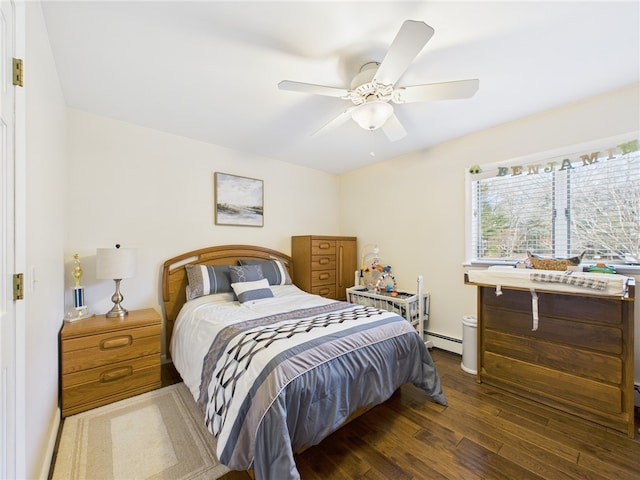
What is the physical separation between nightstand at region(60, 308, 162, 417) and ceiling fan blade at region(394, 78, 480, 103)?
258cm

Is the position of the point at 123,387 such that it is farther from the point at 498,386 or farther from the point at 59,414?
the point at 498,386

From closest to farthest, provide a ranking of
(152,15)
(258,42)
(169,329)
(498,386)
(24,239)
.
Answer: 1. (24,239)
2. (152,15)
3. (258,42)
4. (498,386)
5. (169,329)

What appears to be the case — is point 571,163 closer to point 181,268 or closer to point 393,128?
point 393,128

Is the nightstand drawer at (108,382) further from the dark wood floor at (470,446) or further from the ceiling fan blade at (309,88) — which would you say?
the ceiling fan blade at (309,88)

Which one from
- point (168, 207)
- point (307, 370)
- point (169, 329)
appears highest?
point (168, 207)

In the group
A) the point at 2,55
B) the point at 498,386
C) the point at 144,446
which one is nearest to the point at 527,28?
the point at 2,55

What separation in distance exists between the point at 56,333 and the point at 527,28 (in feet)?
11.7

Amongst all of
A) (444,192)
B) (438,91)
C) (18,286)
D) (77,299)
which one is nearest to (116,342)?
(77,299)

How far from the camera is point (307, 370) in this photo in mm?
1414

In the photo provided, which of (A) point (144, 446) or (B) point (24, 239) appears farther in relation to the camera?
(A) point (144, 446)

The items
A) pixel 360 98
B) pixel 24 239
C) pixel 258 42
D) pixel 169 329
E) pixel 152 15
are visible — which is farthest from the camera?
pixel 169 329

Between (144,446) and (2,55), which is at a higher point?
(2,55)

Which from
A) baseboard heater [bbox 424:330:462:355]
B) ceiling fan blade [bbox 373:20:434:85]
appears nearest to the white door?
ceiling fan blade [bbox 373:20:434:85]

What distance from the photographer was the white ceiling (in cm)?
137
